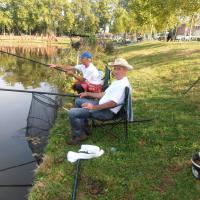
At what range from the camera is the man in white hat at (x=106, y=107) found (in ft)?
18.9

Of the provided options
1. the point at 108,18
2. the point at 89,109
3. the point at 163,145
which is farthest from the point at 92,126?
the point at 108,18

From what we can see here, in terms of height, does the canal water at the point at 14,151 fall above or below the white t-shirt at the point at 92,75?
below

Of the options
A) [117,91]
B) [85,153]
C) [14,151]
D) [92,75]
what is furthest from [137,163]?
[14,151]

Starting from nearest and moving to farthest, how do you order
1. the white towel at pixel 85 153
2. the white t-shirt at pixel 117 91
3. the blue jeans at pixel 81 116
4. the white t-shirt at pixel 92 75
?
1. the white towel at pixel 85 153
2. the white t-shirt at pixel 117 91
3. the blue jeans at pixel 81 116
4. the white t-shirt at pixel 92 75

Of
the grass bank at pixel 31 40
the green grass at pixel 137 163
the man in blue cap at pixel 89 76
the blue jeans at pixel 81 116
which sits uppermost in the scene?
the man in blue cap at pixel 89 76

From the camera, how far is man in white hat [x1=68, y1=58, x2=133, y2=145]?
575 cm

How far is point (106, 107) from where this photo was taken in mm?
5770

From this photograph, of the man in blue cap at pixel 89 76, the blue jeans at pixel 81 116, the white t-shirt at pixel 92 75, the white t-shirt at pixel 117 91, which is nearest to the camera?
the white t-shirt at pixel 117 91

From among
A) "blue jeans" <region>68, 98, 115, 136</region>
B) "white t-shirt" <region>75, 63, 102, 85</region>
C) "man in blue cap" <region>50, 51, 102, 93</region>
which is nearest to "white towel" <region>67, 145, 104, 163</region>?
"blue jeans" <region>68, 98, 115, 136</region>

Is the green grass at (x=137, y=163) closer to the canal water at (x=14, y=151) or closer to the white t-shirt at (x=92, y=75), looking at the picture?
the canal water at (x=14, y=151)

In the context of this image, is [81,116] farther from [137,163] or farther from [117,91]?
[137,163]

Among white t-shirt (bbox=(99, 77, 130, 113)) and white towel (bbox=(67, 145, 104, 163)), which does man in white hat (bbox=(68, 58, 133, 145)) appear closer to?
white t-shirt (bbox=(99, 77, 130, 113))

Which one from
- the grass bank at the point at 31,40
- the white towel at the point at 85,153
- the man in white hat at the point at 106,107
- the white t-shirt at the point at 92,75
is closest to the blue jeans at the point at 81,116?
the man in white hat at the point at 106,107

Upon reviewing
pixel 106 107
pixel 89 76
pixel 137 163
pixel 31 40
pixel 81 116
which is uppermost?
pixel 89 76
